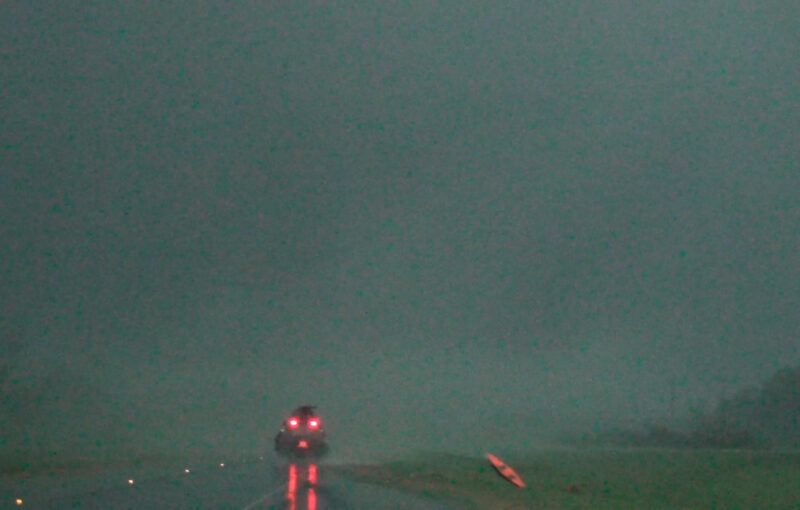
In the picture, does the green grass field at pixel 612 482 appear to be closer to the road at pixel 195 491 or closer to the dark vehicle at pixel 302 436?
the road at pixel 195 491

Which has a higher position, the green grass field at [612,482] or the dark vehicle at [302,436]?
the dark vehicle at [302,436]

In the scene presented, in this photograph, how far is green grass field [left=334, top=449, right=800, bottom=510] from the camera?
92.1 feet

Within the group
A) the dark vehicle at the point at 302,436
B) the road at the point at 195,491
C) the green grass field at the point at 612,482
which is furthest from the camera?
the dark vehicle at the point at 302,436

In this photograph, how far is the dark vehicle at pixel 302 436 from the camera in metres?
44.5

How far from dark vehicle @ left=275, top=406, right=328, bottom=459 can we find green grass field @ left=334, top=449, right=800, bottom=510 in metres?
3.75

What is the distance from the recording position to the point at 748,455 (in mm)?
65625

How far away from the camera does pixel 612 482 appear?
1660 inches

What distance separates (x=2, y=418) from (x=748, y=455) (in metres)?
52.2

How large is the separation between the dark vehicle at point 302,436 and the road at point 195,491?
12.6 metres

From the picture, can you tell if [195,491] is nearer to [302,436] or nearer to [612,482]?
[302,436]

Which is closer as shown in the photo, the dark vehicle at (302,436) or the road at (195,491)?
the road at (195,491)

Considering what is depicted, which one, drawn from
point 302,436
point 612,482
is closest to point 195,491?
point 302,436

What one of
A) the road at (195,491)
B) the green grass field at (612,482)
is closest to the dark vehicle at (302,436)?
the green grass field at (612,482)

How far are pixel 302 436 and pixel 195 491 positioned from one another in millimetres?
21883
